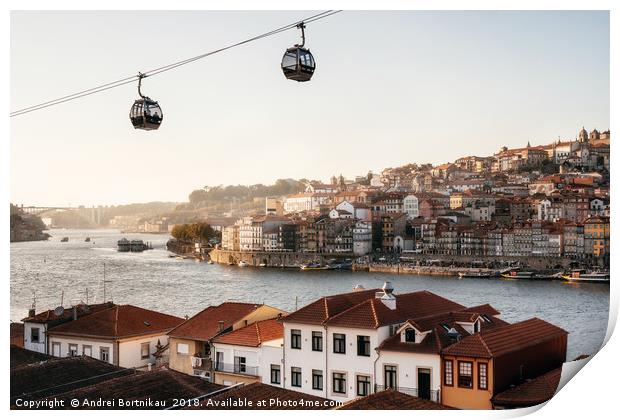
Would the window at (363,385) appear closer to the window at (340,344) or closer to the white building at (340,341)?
the white building at (340,341)

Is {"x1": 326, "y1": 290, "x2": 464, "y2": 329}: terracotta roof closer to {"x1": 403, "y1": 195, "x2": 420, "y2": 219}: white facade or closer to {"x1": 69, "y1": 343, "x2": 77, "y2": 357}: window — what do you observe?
{"x1": 69, "y1": 343, "x2": 77, "y2": 357}: window

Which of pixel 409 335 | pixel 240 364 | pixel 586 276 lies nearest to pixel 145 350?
pixel 240 364

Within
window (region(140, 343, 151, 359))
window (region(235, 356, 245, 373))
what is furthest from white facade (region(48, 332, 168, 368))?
window (region(235, 356, 245, 373))

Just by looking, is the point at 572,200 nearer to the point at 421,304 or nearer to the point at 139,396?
the point at 421,304

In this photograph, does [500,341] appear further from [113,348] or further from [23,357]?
[23,357]

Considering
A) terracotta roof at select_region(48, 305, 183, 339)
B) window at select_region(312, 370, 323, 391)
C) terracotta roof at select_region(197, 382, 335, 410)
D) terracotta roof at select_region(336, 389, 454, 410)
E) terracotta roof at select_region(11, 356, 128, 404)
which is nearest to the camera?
terracotta roof at select_region(336, 389, 454, 410)

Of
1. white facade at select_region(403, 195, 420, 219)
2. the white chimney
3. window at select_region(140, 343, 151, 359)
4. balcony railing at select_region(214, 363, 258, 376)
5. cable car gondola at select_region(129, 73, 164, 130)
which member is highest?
cable car gondola at select_region(129, 73, 164, 130)

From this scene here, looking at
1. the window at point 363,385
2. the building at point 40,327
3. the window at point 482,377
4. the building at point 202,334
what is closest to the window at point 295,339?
the window at point 363,385
